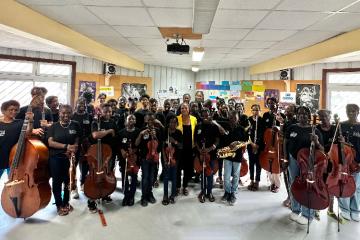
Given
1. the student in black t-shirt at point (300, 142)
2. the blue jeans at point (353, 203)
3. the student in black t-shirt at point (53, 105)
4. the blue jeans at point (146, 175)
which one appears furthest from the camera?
the student in black t-shirt at point (53, 105)

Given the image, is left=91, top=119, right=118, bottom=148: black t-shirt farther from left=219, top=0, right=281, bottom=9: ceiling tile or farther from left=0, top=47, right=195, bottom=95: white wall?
left=0, top=47, right=195, bottom=95: white wall

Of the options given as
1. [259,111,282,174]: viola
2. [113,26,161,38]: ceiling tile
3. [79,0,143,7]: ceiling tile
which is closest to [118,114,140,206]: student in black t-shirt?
[79,0,143,7]: ceiling tile

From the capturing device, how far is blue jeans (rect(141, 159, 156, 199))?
358 centimetres

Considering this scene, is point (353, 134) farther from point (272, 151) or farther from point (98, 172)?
point (98, 172)

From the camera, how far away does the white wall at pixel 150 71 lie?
6640mm

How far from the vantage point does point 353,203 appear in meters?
3.29

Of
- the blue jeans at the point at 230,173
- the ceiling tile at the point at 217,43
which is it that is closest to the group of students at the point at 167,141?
the blue jeans at the point at 230,173

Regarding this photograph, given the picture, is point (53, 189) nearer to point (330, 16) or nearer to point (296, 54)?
point (330, 16)

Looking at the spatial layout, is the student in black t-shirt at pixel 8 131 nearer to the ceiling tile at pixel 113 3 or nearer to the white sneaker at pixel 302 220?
the ceiling tile at pixel 113 3

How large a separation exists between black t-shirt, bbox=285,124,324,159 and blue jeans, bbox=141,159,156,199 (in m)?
1.83

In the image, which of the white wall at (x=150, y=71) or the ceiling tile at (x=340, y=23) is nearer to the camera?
the ceiling tile at (x=340, y=23)

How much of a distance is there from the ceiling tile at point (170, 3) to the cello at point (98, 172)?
1.83 m

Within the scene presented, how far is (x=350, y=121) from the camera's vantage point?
3242mm

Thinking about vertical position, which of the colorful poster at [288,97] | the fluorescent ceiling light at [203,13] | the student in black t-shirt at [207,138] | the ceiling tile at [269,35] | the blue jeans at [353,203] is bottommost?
the blue jeans at [353,203]
